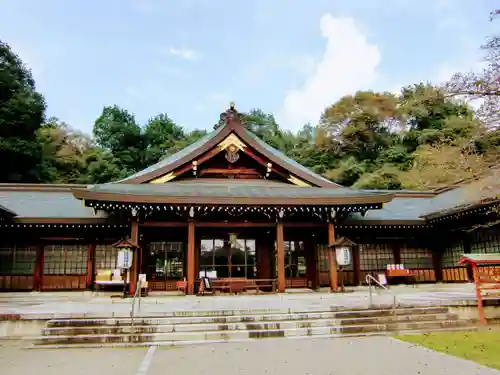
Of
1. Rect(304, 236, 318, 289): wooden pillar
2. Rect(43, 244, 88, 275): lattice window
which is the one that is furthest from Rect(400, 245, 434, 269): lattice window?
Rect(43, 244, 88, 275): lattice window

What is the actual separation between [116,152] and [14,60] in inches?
568

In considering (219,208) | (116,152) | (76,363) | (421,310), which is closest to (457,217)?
(421,310)

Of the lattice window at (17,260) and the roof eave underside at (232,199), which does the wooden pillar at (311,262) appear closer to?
the roof eave underside at (232,199)

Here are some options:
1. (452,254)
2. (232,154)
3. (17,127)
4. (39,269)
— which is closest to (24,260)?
(39,269)

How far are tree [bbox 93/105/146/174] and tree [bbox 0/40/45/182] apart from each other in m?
12.1

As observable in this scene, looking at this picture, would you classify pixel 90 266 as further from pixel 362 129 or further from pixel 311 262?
pixel 362 129

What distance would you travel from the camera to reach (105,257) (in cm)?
1712

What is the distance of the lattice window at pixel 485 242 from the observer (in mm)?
16547

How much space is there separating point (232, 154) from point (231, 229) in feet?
10.2

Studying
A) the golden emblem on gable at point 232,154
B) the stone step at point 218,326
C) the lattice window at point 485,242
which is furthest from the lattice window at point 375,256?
the stone step at point 218,326

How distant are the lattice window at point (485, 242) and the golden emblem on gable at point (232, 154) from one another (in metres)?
10.6

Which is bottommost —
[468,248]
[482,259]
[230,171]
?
[482,259]

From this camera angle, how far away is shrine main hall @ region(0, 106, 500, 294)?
50.1 feet

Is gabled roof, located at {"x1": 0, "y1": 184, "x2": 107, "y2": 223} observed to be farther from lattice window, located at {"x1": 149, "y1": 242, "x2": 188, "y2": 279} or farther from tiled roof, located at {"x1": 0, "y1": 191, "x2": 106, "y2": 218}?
lattice window, located at {"x1": 149, "y1": 242, "x2": 188, "y2": 279}
